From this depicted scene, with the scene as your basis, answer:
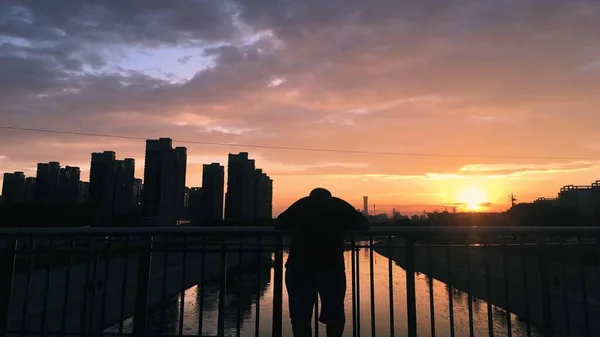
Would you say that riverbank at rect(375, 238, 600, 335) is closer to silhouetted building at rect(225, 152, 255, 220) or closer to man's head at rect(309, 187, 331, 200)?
man's head at rect(309, 187, 331, 200)

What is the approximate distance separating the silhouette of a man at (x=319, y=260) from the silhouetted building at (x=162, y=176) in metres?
59.7

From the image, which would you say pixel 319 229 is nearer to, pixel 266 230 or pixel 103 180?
pixel 266 230

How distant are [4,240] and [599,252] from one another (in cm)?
610

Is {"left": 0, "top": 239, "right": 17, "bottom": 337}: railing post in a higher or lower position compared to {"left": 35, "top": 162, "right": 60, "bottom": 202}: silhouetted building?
lower

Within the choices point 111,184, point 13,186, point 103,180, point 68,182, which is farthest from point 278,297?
point 13,186

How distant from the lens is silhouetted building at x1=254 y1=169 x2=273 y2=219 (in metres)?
90.2

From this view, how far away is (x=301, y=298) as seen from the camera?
363 centimetres

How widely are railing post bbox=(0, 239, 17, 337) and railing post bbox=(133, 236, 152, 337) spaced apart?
4.40 feet

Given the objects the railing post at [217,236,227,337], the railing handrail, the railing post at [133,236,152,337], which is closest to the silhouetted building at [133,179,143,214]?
the railing handrail

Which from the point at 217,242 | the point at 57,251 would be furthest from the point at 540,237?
the point at 57,251

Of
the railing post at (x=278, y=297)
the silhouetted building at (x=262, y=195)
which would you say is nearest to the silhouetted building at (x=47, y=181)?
the silhouetted building at (x=262, y=195)

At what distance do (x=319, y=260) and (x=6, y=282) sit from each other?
10.6 feet

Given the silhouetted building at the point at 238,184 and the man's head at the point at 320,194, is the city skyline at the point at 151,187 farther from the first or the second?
the man's head at the point at 320,194

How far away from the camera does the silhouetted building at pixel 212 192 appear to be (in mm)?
86000
